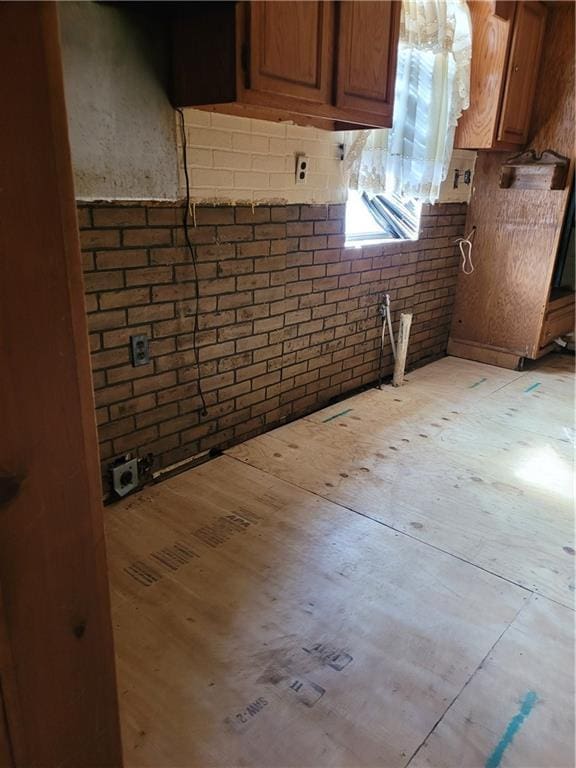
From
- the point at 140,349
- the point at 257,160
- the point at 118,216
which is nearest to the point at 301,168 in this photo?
the point at 257,160

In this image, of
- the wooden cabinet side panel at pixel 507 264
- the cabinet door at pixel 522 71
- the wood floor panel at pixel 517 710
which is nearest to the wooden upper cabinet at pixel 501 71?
the cabinet door at pixel 522 71

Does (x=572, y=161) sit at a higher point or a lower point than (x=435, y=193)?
higher

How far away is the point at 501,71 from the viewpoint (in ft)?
11.0

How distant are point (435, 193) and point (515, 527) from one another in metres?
2.11

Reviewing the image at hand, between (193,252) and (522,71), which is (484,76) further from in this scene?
(193,252)

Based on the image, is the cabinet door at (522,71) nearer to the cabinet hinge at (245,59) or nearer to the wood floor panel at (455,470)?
the wood floor panel at (455,470)

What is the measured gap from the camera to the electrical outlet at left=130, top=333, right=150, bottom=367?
7.06 feet

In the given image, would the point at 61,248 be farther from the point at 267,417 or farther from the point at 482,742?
the point at 267,417

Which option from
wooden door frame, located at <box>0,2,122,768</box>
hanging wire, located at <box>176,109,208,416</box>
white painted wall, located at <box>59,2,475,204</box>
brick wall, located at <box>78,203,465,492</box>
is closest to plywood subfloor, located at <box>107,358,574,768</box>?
brick wall, located at <box>78,203,465,492</box>

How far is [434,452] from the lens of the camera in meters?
2.78

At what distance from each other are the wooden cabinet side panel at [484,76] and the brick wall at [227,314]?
582 mm

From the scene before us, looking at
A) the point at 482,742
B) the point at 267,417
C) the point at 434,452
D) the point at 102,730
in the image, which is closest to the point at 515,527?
the point at 434,452

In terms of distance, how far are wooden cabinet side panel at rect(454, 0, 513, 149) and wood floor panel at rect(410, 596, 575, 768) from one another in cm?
304

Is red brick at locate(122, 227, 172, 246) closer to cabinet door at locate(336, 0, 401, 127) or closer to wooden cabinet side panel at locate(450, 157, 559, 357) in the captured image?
cabinet door at locate(336, 0, 401, 127)
